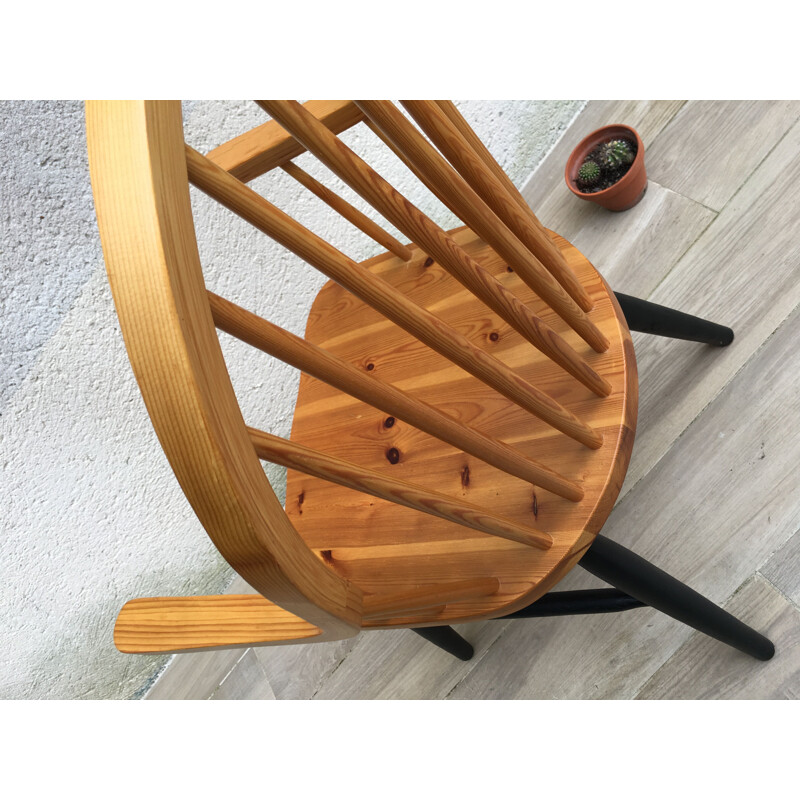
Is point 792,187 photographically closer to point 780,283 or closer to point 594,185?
point 780,283

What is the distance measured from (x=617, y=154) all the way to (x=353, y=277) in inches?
39.1

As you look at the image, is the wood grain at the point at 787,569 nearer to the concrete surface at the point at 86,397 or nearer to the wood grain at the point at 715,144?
the wood grain at the point at 715,144

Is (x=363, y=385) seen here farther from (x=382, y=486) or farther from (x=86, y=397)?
(x=86, y=397)

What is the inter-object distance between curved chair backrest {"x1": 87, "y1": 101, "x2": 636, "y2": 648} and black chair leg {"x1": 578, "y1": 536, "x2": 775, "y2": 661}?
0.10 metres

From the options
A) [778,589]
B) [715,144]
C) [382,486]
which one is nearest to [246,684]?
[778,589]

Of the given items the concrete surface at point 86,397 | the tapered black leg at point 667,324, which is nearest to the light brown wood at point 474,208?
the tapered black leg at point 667,324

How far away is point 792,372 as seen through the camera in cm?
107

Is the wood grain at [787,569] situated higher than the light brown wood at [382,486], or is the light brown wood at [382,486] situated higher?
the wood grain at [787,569]

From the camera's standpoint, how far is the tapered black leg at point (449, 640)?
3.51 ft

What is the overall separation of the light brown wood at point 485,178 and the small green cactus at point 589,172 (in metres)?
0.62

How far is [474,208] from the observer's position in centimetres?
50

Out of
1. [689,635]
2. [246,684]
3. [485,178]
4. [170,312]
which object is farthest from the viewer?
[246,684]

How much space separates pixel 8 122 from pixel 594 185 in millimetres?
932
